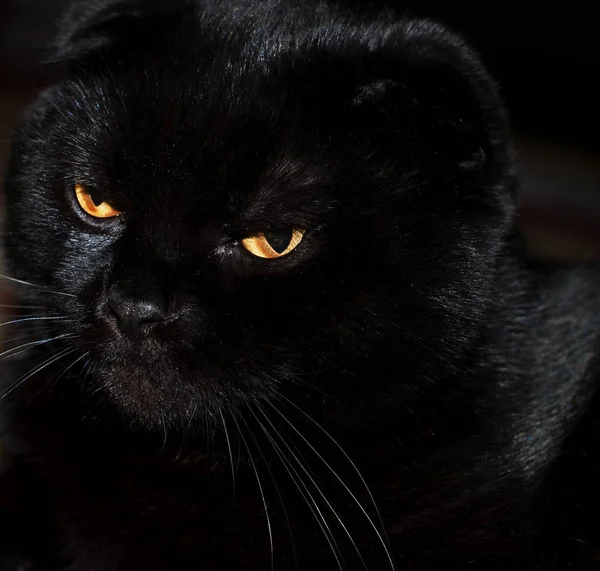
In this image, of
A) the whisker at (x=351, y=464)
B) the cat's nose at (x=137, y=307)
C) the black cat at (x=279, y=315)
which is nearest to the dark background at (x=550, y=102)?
the black cat at (x=279, y=315)

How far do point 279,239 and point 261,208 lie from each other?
38 mm

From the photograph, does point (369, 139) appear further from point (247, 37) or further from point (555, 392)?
point (555, 392)

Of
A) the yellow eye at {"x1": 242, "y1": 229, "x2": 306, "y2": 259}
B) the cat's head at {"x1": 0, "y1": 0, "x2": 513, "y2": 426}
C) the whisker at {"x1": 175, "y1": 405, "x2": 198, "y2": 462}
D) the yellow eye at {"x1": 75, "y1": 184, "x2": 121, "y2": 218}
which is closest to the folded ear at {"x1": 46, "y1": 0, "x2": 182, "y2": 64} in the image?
the cat's head at {"x1": 0, "y1": 0, "x2": 513, "y2": 426}

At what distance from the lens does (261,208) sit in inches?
38.7

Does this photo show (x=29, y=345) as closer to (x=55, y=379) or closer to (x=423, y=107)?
(x=55, y=379)

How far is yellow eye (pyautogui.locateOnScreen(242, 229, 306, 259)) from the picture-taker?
1.00 m

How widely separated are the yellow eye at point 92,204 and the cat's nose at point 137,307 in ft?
0.35

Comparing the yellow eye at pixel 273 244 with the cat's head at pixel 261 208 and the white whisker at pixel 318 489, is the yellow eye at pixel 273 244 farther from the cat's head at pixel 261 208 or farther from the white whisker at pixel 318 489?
the white whisker at pixel 318 489

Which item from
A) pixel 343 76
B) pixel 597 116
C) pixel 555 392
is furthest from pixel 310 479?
pixel 597 116

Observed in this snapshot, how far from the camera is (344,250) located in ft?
3.30

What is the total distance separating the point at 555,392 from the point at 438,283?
268mm

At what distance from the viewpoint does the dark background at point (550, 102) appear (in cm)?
253

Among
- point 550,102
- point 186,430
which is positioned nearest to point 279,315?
point 186,430

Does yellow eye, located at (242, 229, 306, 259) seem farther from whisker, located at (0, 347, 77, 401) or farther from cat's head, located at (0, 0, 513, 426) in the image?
whisker, located at (0, 347, 77, 401)
